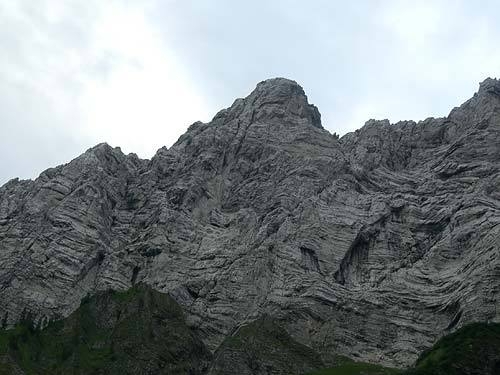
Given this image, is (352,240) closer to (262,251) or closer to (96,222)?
(262,251)

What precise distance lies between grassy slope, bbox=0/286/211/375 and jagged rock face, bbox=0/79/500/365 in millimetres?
5910

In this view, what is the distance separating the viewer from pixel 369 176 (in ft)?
561

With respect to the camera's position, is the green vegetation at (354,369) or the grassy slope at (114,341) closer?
the green vegetation at (354,369)

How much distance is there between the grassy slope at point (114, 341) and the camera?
414ft

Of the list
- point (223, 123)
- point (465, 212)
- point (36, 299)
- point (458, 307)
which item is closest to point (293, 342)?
point (458, 307)

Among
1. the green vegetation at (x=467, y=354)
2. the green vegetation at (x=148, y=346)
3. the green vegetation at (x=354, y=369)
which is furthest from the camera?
the green vegetation at (x=148, y=346)

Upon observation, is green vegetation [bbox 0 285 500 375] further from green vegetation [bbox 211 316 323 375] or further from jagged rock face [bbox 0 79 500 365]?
jagged rock face [bbox 0 79 500 365]

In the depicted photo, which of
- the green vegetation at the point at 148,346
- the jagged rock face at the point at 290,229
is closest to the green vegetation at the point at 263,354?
the green vegetation at the point at 148,346

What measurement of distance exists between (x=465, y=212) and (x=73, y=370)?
230 ft

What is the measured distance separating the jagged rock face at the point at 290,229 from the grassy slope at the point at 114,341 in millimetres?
5910

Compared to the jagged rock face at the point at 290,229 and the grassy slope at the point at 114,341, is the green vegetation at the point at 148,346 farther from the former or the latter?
the jagged rock face at the point at 290,229

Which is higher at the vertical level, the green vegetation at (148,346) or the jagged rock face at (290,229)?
the jagged rock face at (290,229)

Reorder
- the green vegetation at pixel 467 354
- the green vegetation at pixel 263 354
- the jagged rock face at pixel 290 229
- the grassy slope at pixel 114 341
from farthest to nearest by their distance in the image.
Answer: the jagged rock face at pixel 290 229
the grassy slope at pixel 114 341
the green vegetation at pixel 263 354
the green vegetation at pixel 467 354

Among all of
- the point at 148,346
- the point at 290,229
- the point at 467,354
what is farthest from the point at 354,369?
the point at 290,229
